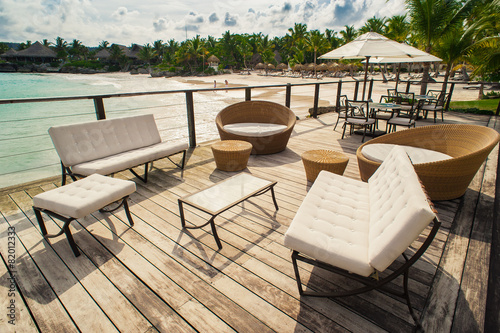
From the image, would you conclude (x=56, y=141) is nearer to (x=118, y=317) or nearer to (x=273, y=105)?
(x=118, y=317)

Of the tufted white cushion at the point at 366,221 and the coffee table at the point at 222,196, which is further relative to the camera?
the coffee table at the point at 222,196

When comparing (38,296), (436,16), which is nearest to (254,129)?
(38,296)

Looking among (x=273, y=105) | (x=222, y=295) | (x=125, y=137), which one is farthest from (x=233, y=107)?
(x=222, y=295)

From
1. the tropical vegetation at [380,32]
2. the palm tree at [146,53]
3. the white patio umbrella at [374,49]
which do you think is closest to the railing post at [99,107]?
the white patio umbrella at [374,49]

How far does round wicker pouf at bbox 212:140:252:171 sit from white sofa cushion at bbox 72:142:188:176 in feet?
1.76

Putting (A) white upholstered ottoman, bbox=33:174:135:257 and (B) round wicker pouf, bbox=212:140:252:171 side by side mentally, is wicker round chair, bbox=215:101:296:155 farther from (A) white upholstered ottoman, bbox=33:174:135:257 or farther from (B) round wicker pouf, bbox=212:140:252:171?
(A) white upholstered ottoman, bbox=33:174:135:257

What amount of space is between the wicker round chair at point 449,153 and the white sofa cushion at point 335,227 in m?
0.90

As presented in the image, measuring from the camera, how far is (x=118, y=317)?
63.9 inches

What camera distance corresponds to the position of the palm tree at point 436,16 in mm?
9156

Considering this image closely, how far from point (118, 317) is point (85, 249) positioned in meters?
0.89

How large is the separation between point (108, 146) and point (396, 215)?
10.8 feet

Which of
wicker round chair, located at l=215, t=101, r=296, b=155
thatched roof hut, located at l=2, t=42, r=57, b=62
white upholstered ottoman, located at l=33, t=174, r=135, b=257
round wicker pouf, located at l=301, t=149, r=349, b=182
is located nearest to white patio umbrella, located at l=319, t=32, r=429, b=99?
wicker round chair, located at l=215, t=101, r=296, b=155

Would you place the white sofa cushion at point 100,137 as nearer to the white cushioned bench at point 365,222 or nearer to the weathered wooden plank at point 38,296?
the weathered wooden plank at point 38,296

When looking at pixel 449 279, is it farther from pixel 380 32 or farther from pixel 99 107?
pixel 380 32
